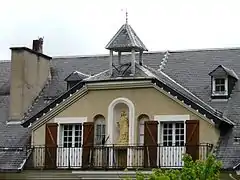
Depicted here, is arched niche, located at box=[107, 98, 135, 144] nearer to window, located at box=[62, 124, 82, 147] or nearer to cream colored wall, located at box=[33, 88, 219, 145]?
cream colored wall, located at box=[33, 88, 219, 145]

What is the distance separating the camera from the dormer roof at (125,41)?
3612cm

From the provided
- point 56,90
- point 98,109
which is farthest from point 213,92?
point 56,90

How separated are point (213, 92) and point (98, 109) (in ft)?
15.4

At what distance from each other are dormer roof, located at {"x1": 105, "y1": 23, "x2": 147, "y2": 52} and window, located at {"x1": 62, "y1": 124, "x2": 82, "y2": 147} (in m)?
3.52

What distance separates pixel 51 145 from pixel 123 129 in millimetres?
3036

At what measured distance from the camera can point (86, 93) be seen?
36438 millimetres

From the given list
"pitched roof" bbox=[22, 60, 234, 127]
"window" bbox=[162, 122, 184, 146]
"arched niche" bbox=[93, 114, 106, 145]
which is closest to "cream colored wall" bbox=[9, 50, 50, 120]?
"pitched roof" bbox=[22, 60, 234, 127]

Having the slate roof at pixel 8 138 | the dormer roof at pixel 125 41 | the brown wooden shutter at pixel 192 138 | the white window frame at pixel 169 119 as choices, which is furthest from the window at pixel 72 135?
the brown wooden shutter at pixel 192 138

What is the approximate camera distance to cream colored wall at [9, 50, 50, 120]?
1555 inches

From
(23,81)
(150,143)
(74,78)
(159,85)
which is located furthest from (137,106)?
(23,81)

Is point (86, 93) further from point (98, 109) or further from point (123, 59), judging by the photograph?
point (123, 59)

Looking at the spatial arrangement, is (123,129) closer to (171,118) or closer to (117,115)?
(117,115)

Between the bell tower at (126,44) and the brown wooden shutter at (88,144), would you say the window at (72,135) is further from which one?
the bell tower at (126,44)

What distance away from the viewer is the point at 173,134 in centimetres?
3484
